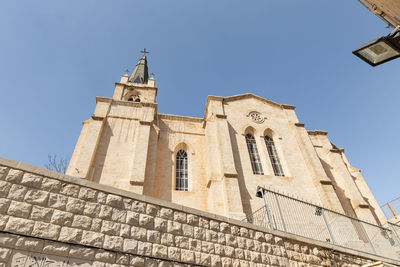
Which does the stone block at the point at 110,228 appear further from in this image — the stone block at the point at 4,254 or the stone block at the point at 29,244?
the stone block at the point at 4,254

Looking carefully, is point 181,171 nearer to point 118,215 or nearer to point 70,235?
point 118,215

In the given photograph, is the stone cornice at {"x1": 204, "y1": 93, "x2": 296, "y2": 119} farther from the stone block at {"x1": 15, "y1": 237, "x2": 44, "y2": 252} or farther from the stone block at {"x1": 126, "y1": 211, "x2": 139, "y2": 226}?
the stone block at {"x1": 15, "y1": 237, "x2": 44, "y2": 252}

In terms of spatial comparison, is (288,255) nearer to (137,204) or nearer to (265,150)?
(137,204)

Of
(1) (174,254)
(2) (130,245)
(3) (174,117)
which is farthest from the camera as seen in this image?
(3) (174,117)

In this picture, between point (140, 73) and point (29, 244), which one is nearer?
point (29, 244)

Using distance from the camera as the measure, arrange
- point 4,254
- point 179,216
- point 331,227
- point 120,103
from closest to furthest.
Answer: point 4,254 → point 179,216 → point 331,227 → point 120,103

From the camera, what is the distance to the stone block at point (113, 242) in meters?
3.96

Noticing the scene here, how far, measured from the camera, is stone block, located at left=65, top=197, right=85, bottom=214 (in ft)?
Answer: 13.1

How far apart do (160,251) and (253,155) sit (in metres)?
10.4

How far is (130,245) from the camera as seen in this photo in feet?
13.6

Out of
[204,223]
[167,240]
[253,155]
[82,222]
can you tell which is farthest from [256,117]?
[82,222]

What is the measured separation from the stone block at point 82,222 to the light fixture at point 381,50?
509 centimetres

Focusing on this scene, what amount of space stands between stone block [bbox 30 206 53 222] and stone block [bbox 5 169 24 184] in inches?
19.8

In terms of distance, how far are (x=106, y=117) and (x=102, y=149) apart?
7.31 ft
